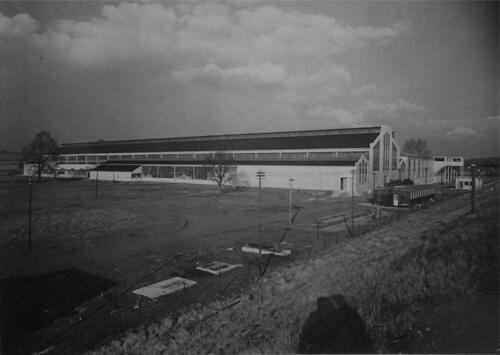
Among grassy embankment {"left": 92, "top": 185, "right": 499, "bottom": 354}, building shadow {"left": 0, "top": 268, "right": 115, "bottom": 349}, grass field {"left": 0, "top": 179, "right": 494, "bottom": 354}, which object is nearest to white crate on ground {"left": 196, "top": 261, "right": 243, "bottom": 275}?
grass field {"left": 0, "top": 179, "right": 494, "bottom": 354}

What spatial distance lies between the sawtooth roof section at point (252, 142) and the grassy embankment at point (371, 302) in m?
38.6

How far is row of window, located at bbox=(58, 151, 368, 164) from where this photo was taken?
51.6 m

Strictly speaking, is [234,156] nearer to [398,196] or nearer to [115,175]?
[115,175]

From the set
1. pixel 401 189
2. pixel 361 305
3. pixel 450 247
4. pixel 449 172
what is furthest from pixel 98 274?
pixel 449 172

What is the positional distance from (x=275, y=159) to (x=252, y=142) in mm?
10096

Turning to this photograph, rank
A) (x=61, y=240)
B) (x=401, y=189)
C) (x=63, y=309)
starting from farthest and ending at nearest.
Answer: (x=401, y=189) < (x=61, y=240) < (x=63, y=309)

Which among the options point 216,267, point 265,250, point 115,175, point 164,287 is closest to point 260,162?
point 115,175

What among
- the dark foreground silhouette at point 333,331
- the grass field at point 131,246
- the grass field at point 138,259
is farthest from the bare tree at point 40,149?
the dark foreground silhouette at point 333,331

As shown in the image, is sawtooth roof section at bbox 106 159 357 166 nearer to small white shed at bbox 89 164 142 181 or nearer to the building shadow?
small white shed at bbox 89 164 142 181

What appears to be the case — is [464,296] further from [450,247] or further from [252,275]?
[252,275]

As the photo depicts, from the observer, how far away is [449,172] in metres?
74.5

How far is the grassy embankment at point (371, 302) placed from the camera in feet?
24.6

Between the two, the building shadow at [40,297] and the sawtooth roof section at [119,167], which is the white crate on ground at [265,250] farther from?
the sawtooth roof section at [119,167]

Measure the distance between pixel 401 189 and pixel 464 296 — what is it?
82.2ft
